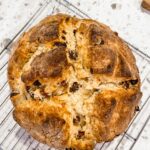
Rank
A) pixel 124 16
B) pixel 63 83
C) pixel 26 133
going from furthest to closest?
1. pixel 124 16
2. pixel 26 133
3. pixel 63 83

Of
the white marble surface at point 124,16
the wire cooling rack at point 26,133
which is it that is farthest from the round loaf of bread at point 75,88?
the white marble surface at point 124,16

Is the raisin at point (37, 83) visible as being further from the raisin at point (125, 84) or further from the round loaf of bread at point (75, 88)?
the raisin at point (125, 84)

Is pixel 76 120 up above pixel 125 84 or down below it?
below

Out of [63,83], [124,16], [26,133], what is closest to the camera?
[63,83]

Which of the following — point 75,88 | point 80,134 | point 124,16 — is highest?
point 124,16

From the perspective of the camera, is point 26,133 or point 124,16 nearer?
point 26,133

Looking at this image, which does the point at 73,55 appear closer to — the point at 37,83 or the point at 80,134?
the point at 37,83

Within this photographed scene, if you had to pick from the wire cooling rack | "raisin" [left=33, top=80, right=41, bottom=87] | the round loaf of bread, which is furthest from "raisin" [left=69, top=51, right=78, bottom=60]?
the wire cooling rack

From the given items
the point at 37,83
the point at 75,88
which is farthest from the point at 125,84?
the point at 37,83

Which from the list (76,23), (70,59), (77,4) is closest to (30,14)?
(77,4)
